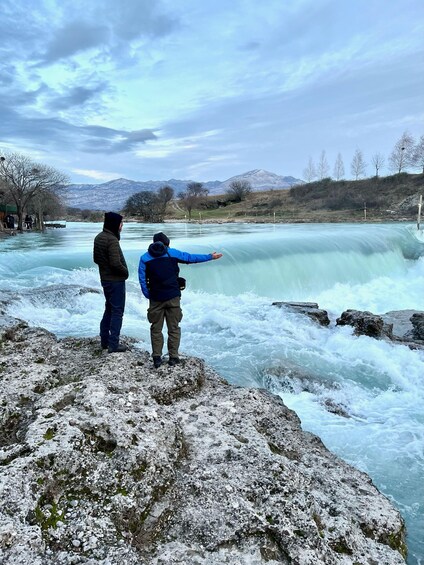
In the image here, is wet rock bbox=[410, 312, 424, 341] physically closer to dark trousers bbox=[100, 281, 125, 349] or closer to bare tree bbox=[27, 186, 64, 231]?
dark trousers bbox=[100, 281, 125, 349]

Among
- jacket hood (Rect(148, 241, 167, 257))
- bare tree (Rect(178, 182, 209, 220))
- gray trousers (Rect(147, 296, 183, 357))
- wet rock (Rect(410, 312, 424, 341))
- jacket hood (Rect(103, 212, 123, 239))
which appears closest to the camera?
jacket hood (Rect(148, 241, 167, 257))

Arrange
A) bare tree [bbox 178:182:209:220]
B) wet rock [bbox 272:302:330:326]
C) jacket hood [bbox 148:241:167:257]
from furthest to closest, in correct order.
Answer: bare tree [bbox 178:182:209:220], wet rock [bbox 272:302:330:326], jacket hood [bbox 148:241:167:257]

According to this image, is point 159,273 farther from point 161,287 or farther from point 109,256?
point 109,256

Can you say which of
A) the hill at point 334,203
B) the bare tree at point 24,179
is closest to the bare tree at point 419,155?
the hill at point 334,203

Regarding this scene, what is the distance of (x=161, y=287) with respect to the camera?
5633 mm

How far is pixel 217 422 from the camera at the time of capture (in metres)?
4.40

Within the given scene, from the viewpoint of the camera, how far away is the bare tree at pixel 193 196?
3971 inches

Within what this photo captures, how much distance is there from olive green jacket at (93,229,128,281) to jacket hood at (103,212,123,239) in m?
0.05

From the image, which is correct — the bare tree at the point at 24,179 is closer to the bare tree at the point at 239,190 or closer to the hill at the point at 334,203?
the hill at the point at 334,203

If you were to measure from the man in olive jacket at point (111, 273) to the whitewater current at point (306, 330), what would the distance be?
5.69 ft

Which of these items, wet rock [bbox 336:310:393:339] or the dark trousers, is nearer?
the dark trousers

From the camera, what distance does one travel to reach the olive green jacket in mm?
6000

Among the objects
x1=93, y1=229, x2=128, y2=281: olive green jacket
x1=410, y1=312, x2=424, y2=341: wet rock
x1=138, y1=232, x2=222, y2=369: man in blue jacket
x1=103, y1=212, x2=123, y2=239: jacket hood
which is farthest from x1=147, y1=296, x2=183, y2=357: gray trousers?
x1=410, y1=312, x2=424, y2=341: wet rock

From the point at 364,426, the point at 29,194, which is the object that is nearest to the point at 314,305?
the point at 364,426
